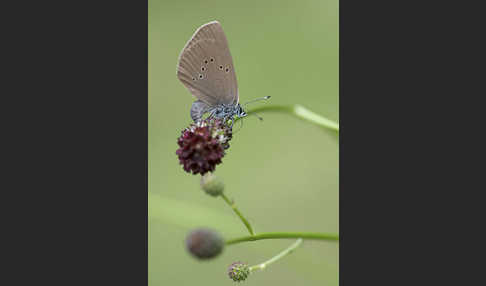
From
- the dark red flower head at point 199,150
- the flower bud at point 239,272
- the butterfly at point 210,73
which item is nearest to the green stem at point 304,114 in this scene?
the butterfly at point 210,73

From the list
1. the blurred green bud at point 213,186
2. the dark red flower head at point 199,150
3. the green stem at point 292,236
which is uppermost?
the dark red flower head at point 199,150

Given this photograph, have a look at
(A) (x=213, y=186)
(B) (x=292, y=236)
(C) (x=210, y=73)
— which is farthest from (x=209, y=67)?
(B) (x=292, y=236)

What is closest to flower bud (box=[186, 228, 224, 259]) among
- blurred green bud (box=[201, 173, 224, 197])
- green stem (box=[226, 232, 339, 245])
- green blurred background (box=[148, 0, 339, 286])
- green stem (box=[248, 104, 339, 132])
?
green stem (box=[226, 232, 339, 245])

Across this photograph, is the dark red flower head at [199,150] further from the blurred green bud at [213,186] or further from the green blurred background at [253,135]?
the green blurred background at [253,135]

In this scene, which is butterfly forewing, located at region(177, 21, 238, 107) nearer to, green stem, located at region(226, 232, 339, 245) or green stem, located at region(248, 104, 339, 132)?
green stem, located at region(248, 104, 339, 132)

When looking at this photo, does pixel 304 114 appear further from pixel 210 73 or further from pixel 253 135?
pixel 253 135

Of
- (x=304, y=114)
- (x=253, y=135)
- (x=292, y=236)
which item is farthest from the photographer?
(x=253, y=135)
